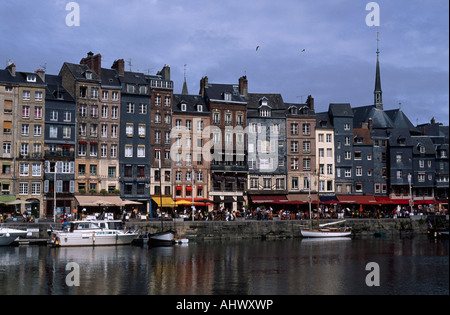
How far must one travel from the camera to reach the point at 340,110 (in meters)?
96.5

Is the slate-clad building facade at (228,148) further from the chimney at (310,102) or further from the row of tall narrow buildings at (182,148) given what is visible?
the chimney at (310,102)

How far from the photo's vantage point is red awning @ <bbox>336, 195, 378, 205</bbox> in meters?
91.8

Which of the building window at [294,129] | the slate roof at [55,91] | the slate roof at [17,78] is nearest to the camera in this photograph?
the slate roof at [17,78]

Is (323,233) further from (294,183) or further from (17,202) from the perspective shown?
(17,202)

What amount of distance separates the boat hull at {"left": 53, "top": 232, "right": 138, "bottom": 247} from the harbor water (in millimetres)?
1340

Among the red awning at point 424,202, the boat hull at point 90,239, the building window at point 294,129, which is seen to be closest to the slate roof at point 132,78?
the building window at point 294,129

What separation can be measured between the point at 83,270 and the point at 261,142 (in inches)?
1958

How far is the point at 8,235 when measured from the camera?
199ft

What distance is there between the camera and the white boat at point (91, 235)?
62.4m

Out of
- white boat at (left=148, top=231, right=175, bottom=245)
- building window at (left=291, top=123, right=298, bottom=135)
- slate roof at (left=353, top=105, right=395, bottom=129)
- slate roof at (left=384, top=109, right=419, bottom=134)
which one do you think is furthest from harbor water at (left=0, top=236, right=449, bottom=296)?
slate roof at (left=384, top=109, right=419, bottom=134)

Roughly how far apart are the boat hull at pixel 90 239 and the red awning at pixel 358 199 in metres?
39.4

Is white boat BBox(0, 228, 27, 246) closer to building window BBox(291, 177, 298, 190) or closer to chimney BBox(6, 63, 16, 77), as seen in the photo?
chimney BBox(6, 63, 16, 77)
